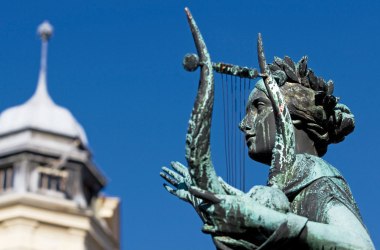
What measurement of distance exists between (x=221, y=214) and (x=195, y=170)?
0.25 m

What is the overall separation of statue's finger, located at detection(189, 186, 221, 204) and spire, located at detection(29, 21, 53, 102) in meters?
93.3

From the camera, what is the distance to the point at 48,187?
9312 centimetres

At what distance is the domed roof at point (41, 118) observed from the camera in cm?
9519

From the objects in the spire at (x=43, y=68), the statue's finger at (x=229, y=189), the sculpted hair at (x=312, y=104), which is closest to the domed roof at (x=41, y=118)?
the spire at (x=43, y=68)

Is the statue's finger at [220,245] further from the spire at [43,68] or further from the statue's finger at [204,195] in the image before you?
the spire at [43,68]

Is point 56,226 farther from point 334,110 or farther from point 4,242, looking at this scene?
point 334,110

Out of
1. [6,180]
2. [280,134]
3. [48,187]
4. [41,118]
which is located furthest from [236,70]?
[41,118]

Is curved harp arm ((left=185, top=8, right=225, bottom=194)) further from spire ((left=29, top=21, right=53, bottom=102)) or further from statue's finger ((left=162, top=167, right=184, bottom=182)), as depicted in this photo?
spire ((left=29, top=21, right=53, bottom=102))

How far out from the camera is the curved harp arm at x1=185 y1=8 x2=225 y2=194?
777 cm

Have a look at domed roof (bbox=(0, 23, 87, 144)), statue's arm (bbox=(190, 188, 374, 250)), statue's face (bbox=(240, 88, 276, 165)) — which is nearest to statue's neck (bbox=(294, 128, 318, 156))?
statue's face (bbox=(240, 88, 276, 165))

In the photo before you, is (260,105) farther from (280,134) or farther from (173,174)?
(173,174)

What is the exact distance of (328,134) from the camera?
880 cm

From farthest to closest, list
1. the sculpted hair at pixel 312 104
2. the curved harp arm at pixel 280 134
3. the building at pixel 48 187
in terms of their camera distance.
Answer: the building at pixel 48 187
the sculpted hair at pixel 312 104
the curved harp arm at pixel 280 134

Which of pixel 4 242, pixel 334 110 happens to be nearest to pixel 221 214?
pixel 334 110
